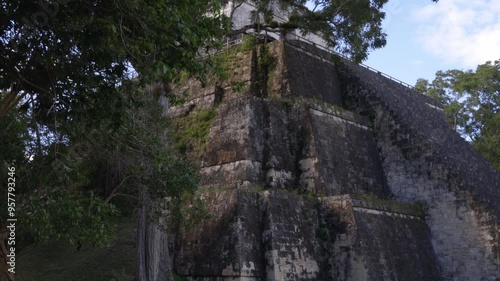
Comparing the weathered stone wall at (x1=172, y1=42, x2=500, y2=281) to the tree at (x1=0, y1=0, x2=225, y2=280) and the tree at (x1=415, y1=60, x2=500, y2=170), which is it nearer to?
the tree at (x1=0, y1=0, x2=225, y2=280)

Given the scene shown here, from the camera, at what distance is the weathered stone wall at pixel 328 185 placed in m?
9.57

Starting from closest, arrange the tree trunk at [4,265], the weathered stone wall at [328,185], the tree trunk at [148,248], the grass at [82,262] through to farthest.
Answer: the tree trunk at [4,265] < the tree trunk at [148,248] < the weathered stone wall at [328,185] < the grass at [82,262]

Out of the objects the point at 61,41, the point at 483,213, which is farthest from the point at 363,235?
the point at 61,41

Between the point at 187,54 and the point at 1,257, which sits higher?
the point at 187,54

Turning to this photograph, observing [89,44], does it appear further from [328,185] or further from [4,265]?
[328,185]

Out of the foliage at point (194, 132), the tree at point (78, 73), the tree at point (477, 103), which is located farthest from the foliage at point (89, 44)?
the tree at point (477, 103)

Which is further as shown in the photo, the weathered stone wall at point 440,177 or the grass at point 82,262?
the weathered stone wall at point 440,177

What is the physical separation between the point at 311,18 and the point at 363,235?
5818 mm

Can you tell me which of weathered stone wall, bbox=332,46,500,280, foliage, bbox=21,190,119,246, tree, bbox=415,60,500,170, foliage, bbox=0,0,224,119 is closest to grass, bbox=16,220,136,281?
foliage, bbox=21,190,119,246

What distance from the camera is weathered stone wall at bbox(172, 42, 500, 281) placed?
957 cm

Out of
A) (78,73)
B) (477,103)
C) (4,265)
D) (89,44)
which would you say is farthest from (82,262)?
(477,103)

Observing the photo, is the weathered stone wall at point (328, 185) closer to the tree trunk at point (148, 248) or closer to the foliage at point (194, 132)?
the foliage at point (194, 132)

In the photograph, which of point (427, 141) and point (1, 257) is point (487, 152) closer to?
point (427, 141)

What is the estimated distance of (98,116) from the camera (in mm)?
6016
